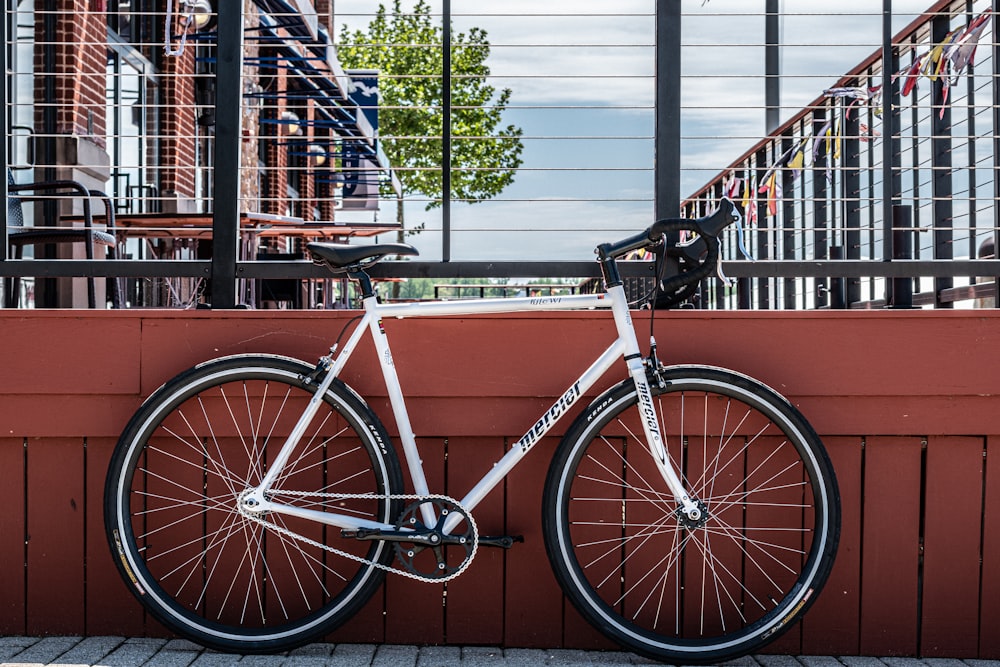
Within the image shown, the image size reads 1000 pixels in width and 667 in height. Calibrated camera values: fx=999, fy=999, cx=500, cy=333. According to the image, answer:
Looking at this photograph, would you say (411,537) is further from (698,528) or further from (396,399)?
(698,528)

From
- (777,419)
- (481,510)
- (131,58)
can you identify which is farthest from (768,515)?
(131,58)

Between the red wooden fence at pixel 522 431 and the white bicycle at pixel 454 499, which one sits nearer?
the white bicycle at pixel 454 499

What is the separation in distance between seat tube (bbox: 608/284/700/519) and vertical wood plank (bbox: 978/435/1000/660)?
3.12ft

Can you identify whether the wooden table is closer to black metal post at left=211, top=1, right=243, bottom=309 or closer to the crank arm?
black metal post at left=211, top=1, right=243, bottom=309

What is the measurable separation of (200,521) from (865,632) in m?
2.03

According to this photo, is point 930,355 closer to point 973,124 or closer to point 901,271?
point 901,271

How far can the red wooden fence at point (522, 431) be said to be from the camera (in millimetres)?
2957

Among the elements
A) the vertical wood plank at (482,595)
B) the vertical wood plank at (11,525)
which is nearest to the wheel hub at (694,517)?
the vertical wood plank at (482,595)

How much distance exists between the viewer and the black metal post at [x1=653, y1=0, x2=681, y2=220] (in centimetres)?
307

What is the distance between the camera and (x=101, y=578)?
3021 millimetres

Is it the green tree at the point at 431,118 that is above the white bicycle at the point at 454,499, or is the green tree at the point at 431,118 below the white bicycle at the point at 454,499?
above

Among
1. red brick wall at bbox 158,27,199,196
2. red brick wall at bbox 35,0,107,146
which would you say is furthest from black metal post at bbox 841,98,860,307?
red brick wall at bbox 158,27,199,196

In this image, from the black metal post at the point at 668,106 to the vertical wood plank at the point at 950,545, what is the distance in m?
1.07

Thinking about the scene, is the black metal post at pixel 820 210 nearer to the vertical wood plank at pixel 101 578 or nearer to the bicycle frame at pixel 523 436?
→ the bicycle frame at pixel 523 436
